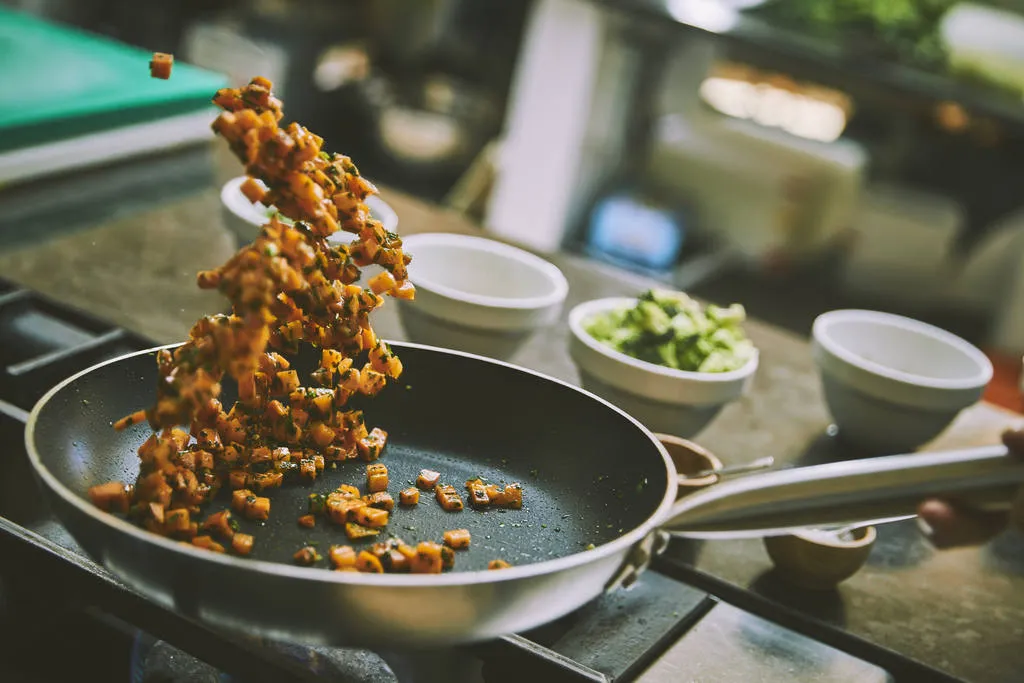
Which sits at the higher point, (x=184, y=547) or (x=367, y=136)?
(x=184, y=547)

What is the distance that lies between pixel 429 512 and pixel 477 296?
19.2 inches

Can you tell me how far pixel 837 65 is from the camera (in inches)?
133

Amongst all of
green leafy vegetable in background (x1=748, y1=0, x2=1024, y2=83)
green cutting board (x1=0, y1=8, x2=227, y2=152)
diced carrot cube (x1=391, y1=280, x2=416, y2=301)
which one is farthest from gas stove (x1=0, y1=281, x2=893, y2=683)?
green leafy vegetable in background (x1=748, y1=0, x2=1024, y2=83)

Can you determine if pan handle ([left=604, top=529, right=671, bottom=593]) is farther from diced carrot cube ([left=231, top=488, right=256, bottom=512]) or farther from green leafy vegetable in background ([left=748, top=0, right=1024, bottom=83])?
green leafy vegetable in background ([left=748, top=0, right=1024, bottom=83])

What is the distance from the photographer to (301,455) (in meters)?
1.15

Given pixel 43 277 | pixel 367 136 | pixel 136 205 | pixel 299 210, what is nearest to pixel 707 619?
pixel 299 210

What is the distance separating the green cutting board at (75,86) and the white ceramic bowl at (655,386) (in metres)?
1.10

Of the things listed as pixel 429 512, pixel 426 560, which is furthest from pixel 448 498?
pixel 426 560

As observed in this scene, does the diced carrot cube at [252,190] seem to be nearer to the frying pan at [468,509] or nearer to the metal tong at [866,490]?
the frying pan at [468,509]

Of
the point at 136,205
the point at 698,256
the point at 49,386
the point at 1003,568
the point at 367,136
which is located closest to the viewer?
the point at 49,386

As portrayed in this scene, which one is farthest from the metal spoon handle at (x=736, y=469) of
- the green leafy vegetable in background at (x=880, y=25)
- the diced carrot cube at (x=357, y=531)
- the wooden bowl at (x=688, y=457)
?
the green leafy vegetable in background at (x=880, y=25)

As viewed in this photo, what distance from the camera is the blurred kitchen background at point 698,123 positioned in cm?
351

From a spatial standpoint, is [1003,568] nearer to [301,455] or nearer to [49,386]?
[301,455]

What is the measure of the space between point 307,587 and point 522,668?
30cm
